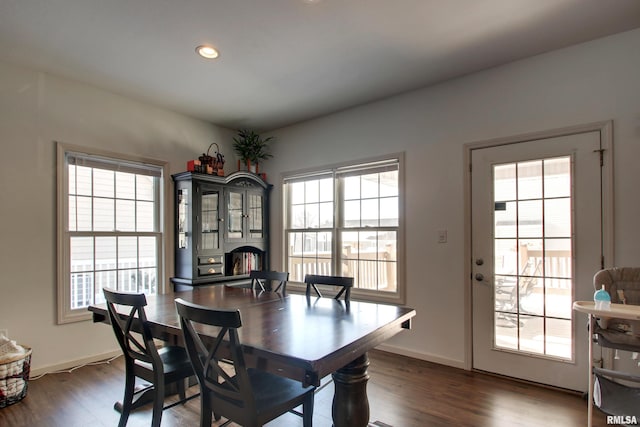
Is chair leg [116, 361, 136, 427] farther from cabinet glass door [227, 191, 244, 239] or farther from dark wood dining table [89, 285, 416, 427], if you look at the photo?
cabinet glass door [227, 191, 244, 239]

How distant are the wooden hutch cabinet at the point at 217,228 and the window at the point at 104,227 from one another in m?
0.28

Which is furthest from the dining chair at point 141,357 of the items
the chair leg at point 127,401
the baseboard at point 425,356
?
the baseboard at point 425,356

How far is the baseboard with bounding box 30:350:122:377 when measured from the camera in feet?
10.0

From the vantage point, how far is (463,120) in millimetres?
3283

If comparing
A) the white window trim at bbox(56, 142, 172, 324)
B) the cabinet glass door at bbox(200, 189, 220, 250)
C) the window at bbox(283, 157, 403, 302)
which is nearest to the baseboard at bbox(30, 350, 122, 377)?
the white window trim at bbox(56, 142, 172, 324)

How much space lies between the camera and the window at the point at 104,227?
331 centimetres

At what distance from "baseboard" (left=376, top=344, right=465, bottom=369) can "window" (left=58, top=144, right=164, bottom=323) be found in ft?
8.86

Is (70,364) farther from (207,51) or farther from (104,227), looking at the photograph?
(207,51)

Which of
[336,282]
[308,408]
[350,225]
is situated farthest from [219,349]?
[350,225]

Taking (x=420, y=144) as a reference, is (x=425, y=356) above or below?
below

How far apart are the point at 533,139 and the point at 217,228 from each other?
3352mm

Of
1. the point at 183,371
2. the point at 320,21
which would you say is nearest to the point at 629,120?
the point at 320,21

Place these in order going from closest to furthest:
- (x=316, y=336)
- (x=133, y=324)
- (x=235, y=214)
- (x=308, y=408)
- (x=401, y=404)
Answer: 1. (x=316, y=336)
2. (x=308, y=408)
3. (x=133, y=324)
4. (x=401, y=404)
5. (x=235, y=214)

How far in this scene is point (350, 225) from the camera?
13.5 ft
